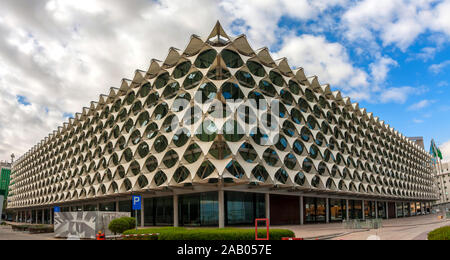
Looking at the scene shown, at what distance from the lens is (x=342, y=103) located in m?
58.8

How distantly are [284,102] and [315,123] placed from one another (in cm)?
741

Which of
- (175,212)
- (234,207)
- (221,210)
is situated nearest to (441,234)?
(221,210)

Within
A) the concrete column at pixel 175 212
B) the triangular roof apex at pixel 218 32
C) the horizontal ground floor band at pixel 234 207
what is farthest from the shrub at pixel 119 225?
the triangular roof apex at pixel 218 32

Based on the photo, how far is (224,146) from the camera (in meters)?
36.4

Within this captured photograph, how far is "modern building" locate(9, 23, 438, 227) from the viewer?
122ft

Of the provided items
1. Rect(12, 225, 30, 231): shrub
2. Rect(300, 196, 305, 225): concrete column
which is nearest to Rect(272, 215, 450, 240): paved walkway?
Rect(300, 196, 305, 225): concrete column

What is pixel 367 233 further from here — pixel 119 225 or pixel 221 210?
pixel 119 225

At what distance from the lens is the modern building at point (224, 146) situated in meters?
37.1

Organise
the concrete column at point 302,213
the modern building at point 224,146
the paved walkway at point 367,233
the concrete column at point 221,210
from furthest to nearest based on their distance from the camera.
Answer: the concrete column at point 302,213, the modern building at point 224,146, the concrete column at point 221,210, the paved walkway at point 367,233

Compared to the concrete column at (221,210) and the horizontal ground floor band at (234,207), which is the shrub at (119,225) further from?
the horizontal ground floor band at (234,207)

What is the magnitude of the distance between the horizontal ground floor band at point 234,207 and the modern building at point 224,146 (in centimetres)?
15

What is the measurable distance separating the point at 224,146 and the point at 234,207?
6.98 meters

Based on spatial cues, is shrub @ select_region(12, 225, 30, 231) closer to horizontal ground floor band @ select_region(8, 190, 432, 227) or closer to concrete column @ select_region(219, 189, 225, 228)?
horizontal ground floor band @ select_region(8, 190, 432, 227)
